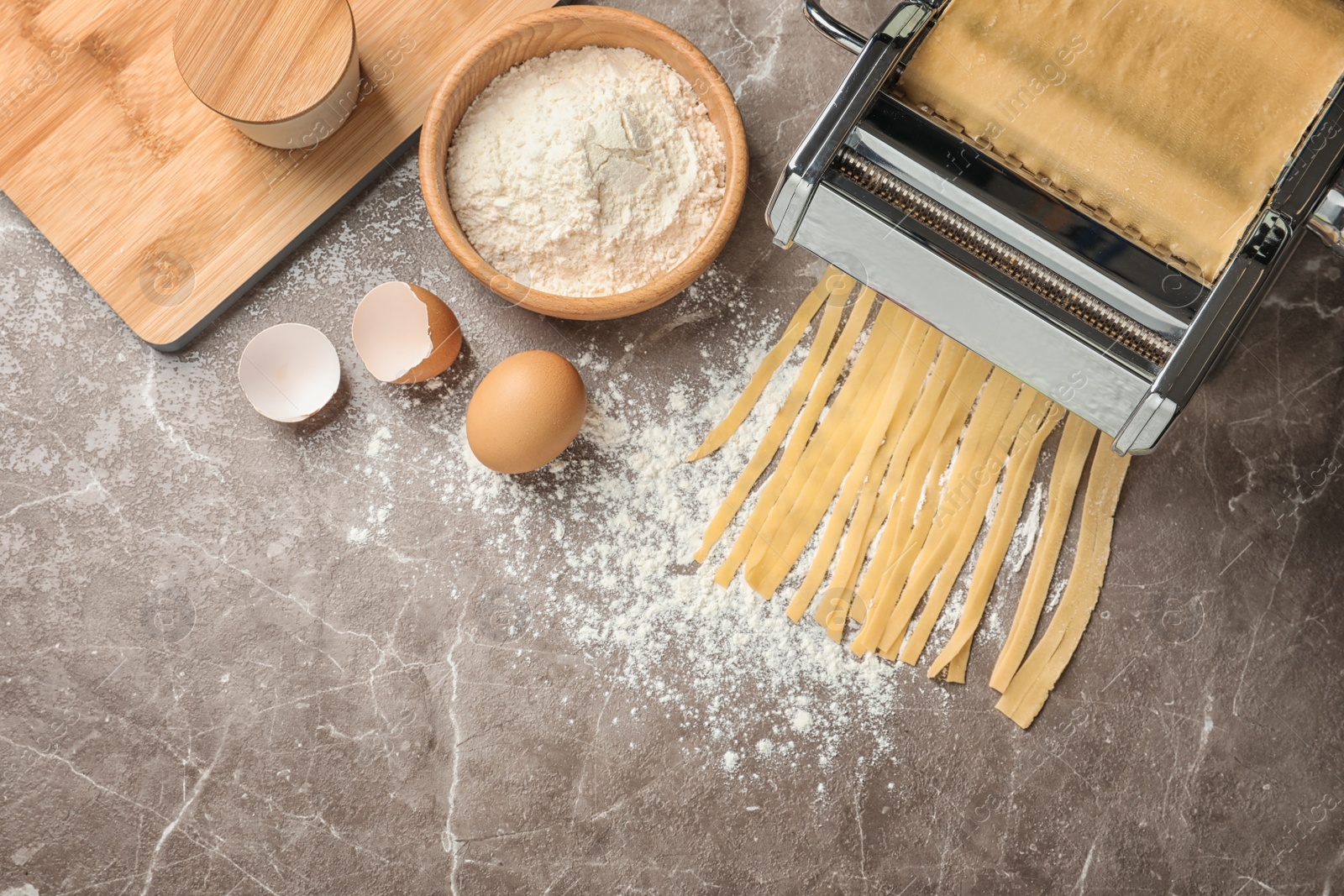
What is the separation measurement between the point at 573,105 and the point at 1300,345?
108 cm

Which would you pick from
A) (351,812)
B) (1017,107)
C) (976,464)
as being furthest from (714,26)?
(351,812)

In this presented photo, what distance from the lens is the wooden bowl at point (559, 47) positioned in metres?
1.12

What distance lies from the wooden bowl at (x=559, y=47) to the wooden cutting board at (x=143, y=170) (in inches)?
7.1

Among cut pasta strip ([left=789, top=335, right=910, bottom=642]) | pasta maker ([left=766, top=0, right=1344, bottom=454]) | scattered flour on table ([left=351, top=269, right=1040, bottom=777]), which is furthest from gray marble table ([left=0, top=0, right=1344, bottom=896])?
pasta maker ([left=766, top=0, right=1344, bottom=454])

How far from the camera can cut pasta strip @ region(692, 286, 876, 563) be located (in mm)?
1252

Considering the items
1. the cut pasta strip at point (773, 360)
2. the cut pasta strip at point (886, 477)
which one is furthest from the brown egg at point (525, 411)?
the cut pasta strip at point (886, 477)

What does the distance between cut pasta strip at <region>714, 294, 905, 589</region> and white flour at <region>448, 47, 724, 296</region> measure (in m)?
0.27

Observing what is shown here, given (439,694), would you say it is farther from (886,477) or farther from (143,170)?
(143,170)

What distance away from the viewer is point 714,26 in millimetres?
1311

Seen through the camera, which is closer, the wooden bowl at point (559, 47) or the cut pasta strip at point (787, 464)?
the wooden bowl at point (559, 47)

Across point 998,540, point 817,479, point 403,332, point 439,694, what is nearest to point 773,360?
point 817,479

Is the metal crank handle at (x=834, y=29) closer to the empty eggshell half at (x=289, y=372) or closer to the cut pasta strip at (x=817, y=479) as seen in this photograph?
the cut pasta strip at (x=817, y=479)

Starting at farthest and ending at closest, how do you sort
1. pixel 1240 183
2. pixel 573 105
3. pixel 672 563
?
pixel 672 563
pixel 573 105
pixel 1240 183

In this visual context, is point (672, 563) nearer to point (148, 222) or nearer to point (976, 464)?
point (976, 464)
